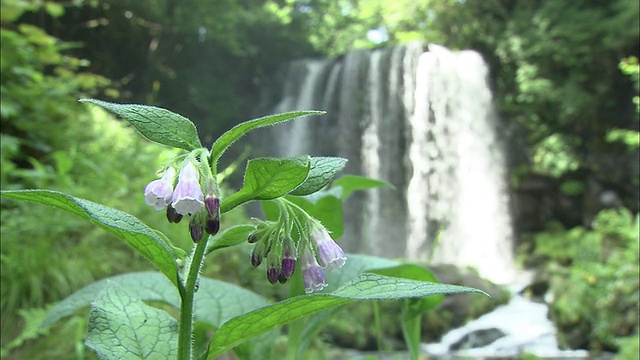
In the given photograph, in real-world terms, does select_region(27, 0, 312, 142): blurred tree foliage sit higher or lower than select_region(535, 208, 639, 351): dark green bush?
higher

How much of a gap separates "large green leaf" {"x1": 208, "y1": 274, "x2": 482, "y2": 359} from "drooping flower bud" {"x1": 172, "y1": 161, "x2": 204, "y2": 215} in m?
0.14

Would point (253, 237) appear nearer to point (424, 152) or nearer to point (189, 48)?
point (424, 152)

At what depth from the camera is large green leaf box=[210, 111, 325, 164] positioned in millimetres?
588

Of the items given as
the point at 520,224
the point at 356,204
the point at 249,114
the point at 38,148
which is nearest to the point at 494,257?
the point at 520,224

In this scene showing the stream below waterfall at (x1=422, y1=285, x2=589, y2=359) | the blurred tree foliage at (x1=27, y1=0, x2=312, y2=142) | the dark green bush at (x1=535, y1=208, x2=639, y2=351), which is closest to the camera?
the dark green bush at (x1=535, y1=208, x2=639, y2=351)

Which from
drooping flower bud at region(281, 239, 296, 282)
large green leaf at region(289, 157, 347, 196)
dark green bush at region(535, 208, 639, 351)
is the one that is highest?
dark green bush at region(535, 208, 639, 351)

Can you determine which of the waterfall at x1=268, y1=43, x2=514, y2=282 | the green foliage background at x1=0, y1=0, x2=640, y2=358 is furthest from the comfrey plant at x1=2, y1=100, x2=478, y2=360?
the waterfall at x1=268, y1=43, x2=514, y2=282

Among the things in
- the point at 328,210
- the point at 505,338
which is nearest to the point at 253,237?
the point at 328,210

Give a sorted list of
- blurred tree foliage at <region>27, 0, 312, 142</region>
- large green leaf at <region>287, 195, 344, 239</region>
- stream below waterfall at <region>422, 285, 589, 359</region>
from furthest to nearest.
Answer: blurred tree foliage at <region>27, 0, 312, 142</region> < stream below waterfall at <region>422, 285, 589, 359</region> < large green leaf at <region>287, 195, 344, 239</region>

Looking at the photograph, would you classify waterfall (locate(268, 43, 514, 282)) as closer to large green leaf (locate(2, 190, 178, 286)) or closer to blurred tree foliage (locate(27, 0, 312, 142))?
blurred tree foliage (locate(27, 0, 312, 142))

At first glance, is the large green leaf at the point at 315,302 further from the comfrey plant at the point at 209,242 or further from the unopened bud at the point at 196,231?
the unopened bud at the point at 196,231

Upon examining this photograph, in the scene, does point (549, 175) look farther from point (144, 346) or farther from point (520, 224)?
point (144, 346)

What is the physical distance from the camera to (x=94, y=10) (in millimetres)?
8984

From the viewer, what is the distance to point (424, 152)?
10531 mm
